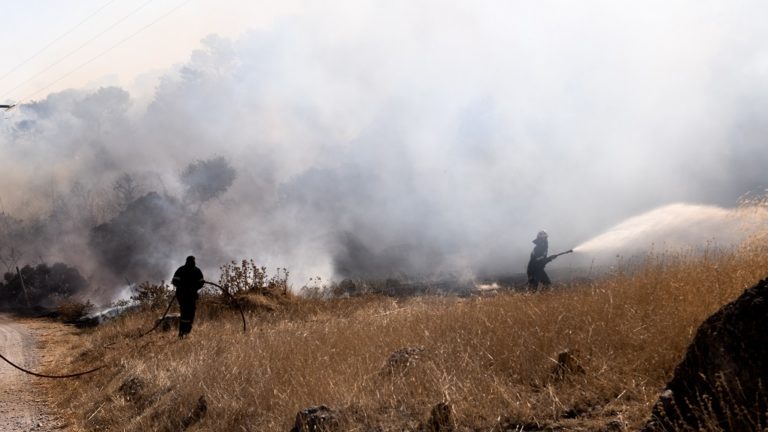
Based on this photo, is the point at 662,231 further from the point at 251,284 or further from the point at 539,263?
the point at 251,284

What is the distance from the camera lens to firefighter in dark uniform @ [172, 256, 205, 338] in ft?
45.1

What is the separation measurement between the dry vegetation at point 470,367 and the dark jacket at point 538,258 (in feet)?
19.2

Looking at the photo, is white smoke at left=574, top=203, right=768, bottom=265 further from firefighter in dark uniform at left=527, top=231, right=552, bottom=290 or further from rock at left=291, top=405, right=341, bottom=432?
rock at left=291, top=405, right=341, bottom=432

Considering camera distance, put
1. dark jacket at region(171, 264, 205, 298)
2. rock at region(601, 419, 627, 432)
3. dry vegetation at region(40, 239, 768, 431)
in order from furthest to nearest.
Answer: dark jacket at region(171, 264, 205, 298) → dry vegetation at region(40, 239, 768, 431) → rock at region(601, 419, 627, 432)

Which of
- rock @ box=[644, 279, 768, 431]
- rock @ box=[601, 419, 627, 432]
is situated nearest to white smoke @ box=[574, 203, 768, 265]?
rock @ box=[601, 419, 627, 432]

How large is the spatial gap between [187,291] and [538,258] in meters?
8.01

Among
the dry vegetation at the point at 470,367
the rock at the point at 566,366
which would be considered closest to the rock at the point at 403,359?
the dry vegetation at the point at 470,367

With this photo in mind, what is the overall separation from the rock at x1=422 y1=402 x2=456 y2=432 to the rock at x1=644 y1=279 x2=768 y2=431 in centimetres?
158

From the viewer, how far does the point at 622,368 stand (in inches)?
217

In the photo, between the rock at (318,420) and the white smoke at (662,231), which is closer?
the rock at (318,420)

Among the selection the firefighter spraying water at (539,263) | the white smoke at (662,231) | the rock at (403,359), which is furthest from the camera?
the white smoke at (662,231)

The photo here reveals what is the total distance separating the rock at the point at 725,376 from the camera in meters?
3.80

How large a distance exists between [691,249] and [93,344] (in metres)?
13.0

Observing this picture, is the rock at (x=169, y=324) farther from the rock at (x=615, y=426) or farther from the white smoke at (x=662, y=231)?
the rock at (x=615, y=426)
